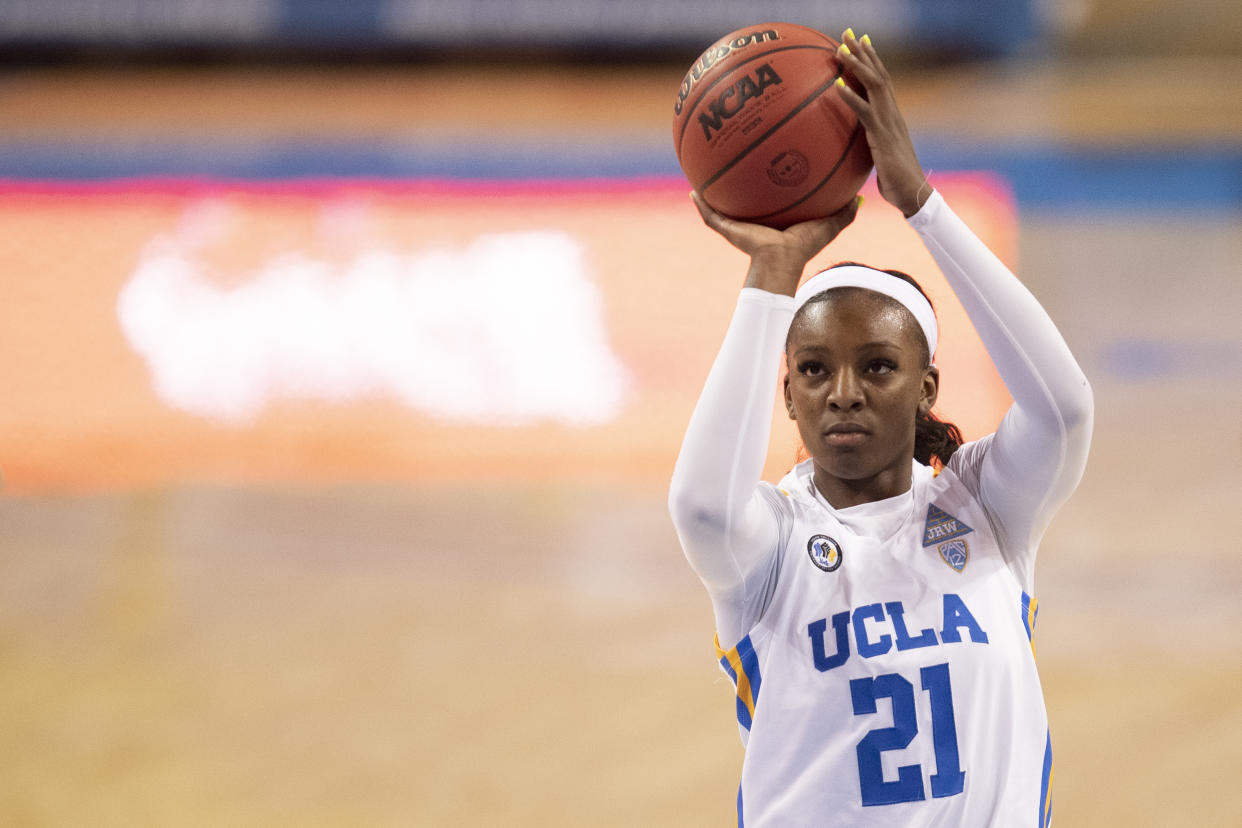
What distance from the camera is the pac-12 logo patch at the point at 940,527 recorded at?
77.7 inches

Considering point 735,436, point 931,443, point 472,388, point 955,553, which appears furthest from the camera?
point 472,388

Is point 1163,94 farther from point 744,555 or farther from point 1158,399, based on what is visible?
point 744,555

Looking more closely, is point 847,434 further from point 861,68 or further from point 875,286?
point 861,68

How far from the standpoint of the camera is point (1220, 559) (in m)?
5.31

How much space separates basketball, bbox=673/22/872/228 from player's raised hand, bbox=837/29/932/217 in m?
0.06

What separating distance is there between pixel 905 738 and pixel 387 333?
6.27 m

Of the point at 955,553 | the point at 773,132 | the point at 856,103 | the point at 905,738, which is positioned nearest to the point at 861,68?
the point at 856,103

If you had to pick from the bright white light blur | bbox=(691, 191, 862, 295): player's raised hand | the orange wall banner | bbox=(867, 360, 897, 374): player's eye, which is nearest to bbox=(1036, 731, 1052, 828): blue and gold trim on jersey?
bbox=(867, 360, 897, 374): player's eye

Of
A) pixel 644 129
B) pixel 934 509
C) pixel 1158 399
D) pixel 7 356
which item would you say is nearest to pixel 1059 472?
pixel 934 509

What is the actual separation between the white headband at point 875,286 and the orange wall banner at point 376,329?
12.3ft

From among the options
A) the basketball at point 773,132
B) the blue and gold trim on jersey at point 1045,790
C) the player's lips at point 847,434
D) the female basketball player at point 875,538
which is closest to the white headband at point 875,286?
the female basketball player at point 875,538

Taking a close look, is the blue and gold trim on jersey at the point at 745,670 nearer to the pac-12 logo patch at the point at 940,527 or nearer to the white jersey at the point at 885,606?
the white jersey at the point at 885,606

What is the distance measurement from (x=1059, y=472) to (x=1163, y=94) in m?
12.8

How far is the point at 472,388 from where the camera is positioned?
7219mm
